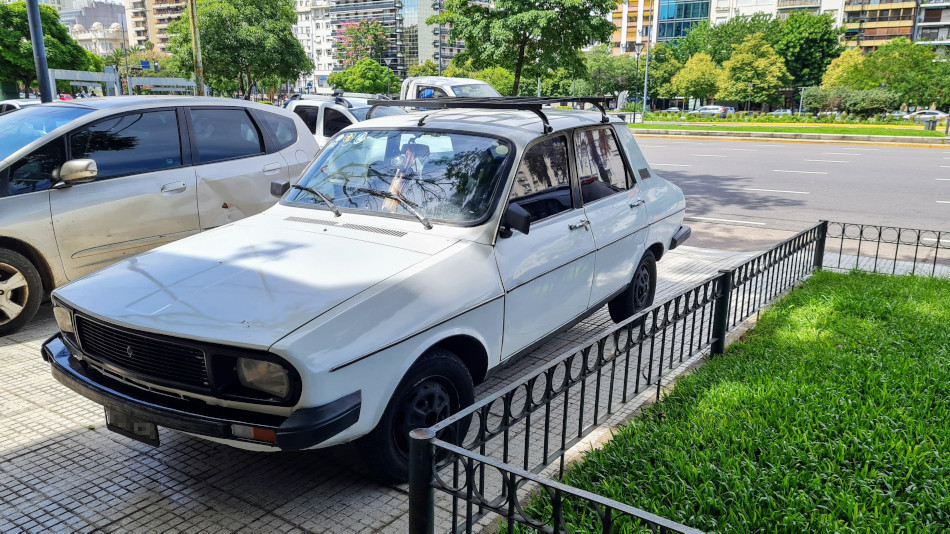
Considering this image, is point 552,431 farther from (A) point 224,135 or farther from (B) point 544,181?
(A) point 224,135

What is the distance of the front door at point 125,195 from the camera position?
18.6 feet

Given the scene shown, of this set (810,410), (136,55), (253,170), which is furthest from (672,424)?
(136,55)

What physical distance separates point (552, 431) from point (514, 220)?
1322 millimetres

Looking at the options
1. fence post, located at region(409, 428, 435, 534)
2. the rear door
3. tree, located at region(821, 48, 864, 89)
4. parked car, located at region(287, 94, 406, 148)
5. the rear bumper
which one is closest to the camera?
fence post, located at region(409, 428, 435, 534)

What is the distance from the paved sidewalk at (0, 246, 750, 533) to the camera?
326 centimetres

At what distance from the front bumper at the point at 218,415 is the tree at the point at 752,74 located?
2595 inches

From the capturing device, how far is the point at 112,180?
→ 5871 mm

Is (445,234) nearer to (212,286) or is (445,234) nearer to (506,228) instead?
(506,228)

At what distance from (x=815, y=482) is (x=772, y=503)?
0.92ft

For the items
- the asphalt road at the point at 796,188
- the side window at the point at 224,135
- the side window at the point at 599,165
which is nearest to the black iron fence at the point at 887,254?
the asphalt road at the point at 796,188

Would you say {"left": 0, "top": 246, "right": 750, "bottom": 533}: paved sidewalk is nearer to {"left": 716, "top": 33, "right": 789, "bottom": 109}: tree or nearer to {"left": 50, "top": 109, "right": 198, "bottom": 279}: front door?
{"left": 50, "top": 109, "right": 198, "bottom": 279}: front door

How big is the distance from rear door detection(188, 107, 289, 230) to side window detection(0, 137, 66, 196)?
3.64 feet

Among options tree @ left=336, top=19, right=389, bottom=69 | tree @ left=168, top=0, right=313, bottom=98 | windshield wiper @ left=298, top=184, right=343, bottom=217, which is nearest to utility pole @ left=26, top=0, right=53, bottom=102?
windshield wiper @ left=298, top=184, right=343, bottom=217

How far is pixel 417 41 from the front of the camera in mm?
153875
